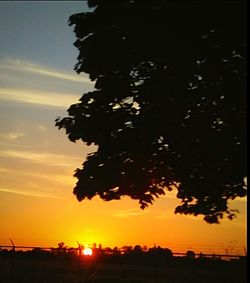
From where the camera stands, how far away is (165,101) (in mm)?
17984

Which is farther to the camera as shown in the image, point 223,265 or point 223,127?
point 223,265

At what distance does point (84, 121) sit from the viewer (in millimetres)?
19422

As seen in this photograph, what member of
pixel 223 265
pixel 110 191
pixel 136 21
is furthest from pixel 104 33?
pixel 223 265

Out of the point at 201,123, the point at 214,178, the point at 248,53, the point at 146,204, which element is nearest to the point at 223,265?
the point at 146,204

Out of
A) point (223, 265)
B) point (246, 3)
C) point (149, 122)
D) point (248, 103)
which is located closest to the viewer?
point (246, 3)

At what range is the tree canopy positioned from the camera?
1734cm

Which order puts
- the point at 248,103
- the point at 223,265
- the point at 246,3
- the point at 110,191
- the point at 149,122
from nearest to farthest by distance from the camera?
the point at 246,3
the point at 248,103
the point at 149,122
the point at 110,191
the point at 223,265

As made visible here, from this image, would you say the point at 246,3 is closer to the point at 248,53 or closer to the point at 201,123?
the point at 248,53

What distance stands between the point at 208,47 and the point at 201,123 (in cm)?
255

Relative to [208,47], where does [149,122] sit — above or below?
below

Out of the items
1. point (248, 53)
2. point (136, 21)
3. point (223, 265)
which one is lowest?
point (223, 265)

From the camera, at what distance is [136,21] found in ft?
58.4

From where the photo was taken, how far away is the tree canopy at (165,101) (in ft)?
56.9

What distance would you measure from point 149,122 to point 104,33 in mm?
3418
